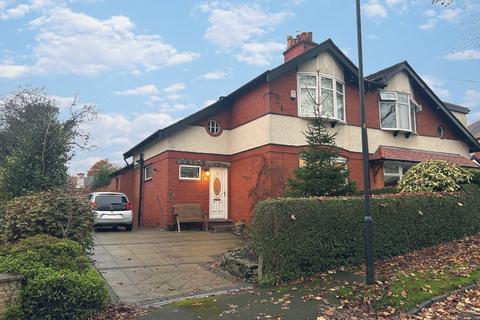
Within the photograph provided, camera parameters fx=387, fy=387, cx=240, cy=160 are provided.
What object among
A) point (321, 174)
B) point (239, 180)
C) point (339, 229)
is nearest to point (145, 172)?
point (239, 180)

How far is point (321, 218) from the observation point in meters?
8.64

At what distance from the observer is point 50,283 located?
229 inches

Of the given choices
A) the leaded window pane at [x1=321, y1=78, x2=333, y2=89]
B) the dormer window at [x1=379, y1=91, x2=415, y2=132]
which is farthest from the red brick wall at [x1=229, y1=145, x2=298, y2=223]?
the dormer window at [x1=379, y1=91, x2=415, y2=132]

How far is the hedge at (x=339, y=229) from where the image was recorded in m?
8.15

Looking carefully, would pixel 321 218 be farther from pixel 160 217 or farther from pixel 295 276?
pixel 160 217

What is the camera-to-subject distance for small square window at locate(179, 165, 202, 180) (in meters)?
16.7

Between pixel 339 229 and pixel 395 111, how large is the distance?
11.9m

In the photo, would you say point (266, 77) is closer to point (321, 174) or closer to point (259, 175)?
point (259, 175)

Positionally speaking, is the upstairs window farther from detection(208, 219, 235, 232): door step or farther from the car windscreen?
the car windscreen

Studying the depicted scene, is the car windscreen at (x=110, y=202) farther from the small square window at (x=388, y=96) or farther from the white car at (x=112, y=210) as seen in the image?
the small square window at (x=388, y=96)

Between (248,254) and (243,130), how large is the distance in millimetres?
7877

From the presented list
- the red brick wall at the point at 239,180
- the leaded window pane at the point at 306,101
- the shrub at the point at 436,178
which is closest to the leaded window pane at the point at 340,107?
the leaded window pane at the point at 306,101

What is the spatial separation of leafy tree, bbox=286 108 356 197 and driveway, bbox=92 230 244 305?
3.13m

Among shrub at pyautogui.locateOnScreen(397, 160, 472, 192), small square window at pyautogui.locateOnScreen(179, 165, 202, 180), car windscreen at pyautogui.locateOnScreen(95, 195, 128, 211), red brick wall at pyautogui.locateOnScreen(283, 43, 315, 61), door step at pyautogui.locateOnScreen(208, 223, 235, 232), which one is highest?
red brick wall at pyautogui.locateOnScreen(283, 43, 315, 61)
